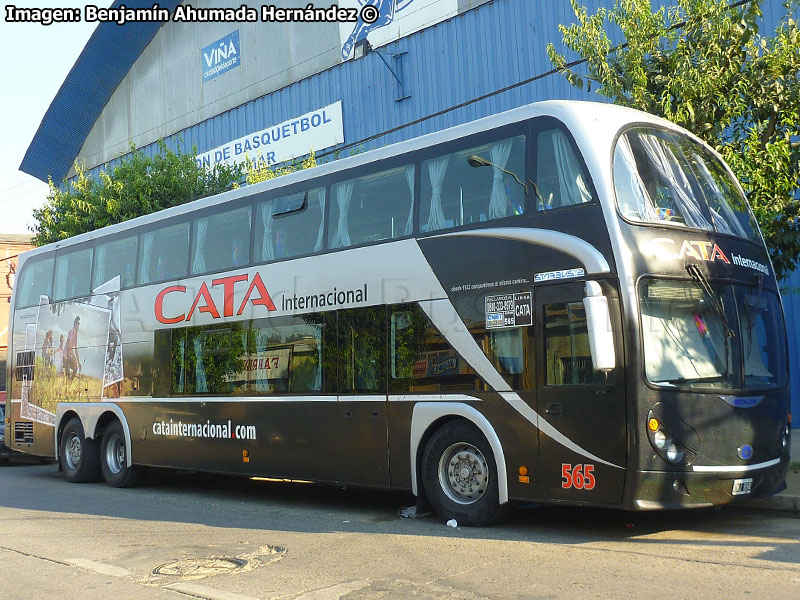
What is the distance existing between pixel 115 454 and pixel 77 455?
1.09 m

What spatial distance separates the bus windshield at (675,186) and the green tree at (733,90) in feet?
5.79

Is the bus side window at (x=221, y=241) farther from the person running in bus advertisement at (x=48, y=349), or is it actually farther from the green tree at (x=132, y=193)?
the green tree at (x=132, y=193)

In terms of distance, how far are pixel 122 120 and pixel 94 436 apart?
23.5 meters

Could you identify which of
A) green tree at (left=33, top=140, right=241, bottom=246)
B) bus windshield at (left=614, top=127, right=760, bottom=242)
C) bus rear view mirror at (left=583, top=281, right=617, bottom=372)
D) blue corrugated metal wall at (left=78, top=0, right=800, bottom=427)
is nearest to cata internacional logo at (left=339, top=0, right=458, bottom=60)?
blue corrugated metal wall at (left=78, top=0, right=800, bottom=427)

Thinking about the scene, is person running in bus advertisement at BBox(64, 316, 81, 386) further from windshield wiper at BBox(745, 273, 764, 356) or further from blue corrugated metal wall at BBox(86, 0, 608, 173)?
windshield wiper at BBox(745, 273, 764, 356)

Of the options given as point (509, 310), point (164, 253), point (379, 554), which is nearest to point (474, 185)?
point (509, 310)

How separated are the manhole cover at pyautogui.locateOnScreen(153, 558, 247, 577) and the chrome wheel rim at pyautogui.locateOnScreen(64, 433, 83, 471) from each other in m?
8.64

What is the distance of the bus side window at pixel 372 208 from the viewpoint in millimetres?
10188

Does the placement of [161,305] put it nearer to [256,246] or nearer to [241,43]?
[256,246]

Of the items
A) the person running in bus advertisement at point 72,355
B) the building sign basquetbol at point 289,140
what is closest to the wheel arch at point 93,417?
the person running in bus advertisement at point 72,355

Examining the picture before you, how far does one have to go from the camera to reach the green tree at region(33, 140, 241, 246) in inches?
941

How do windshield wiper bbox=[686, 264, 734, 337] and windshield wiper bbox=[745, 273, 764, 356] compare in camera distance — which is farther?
windshield wiper bbox=[745, 273, 764, 356]

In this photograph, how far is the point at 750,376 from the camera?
8516 millimetres

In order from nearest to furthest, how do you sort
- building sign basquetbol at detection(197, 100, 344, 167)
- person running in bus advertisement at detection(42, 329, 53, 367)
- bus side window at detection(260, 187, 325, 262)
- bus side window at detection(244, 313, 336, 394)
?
bus side window at detection(244, 313, 336, 394)
bus side window at detection(260, 187, 325, 262)
person running in bus advertisement at detection(42, 329, 53, 367)
building sign basquetbol at detection(197, 100, 344, 167)
